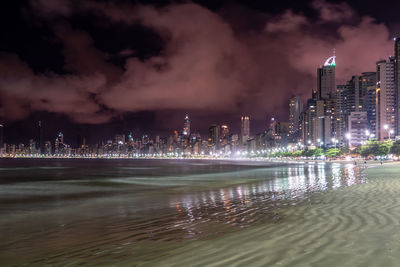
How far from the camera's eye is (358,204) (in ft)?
47.6

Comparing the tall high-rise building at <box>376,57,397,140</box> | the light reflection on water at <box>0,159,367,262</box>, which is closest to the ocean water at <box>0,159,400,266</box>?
the light reflection on water at <box>0,159,367,262</box>

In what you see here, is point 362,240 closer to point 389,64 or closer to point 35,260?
point 35,260

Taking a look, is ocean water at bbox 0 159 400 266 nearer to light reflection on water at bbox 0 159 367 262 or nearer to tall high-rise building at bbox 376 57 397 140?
light reflection on water at bbox 0 159 367 262

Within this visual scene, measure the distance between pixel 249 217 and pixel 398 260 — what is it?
5990 millimetres

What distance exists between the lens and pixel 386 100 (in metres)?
195

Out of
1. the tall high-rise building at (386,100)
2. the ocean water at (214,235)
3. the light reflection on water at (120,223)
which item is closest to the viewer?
the ocean water at (214,235)

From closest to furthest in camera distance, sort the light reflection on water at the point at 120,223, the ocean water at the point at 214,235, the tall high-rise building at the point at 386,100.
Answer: the ocean water at the point at 214,235, the light reflection on water at the point at 120,223, the tall high-rise building at the point at 386,100

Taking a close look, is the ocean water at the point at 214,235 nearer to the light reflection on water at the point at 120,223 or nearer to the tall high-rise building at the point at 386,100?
the light reflection on water at the point at 120,223

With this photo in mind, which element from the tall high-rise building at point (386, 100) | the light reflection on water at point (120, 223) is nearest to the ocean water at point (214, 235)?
the light reflection on water at point (120, 223)

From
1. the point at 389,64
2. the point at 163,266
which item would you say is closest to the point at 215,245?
the point at 163,266

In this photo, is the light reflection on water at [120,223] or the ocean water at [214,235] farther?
the light reflection on water at [120,223]

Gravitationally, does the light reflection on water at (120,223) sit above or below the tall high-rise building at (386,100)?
below

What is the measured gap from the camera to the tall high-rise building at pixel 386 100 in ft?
624

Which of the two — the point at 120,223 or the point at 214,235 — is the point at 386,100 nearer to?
the point at 120,223
